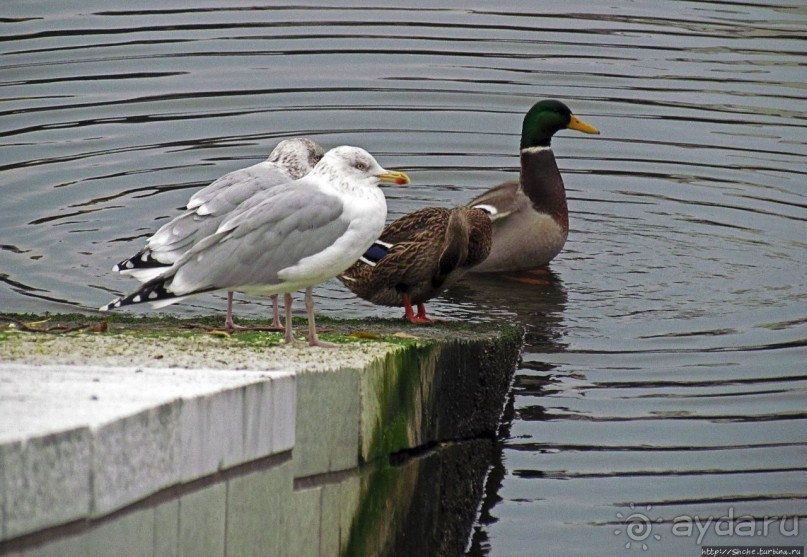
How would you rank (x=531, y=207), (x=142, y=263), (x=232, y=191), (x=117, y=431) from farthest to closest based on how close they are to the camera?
(x=531, y=207)
(x=232, y=191)
(x=142, y=263)
(x=117, y=431)

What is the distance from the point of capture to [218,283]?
653 cm

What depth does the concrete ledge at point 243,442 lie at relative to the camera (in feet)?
13.4

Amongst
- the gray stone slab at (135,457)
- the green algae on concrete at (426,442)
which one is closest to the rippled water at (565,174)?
the green algae on concrete at (426,442)

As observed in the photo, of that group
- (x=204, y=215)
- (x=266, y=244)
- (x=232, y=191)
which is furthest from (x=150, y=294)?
(x=232, y=191)

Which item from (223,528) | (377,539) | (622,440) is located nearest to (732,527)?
(622,440)

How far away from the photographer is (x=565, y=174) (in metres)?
13.9

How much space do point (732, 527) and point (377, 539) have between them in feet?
5.67

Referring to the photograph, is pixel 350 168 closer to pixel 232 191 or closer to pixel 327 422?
pixel 232 191

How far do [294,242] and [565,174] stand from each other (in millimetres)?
7695

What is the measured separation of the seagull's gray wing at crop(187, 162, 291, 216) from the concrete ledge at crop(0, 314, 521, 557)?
0.96 m

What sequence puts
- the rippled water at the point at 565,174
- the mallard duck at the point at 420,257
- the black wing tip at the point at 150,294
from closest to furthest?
the black wing tip at the point at 150,294 → the rippled water at the point at 565,174 → the mallard duck at the point at 420,257

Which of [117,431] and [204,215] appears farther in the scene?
[204,215]

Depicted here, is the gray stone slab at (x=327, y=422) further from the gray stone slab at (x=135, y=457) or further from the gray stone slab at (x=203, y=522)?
the gray stone slab at (x=135, y=457)

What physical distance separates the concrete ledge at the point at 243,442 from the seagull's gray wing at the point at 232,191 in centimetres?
96
